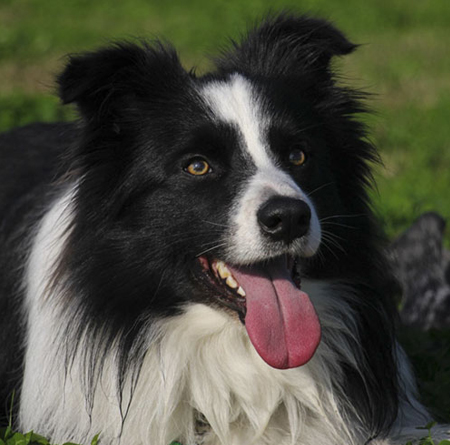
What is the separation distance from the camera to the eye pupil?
3.76 metres

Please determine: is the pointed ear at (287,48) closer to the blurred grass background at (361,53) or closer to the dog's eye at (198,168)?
the blurred grass background at (361,53)

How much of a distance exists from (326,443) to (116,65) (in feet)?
5.98

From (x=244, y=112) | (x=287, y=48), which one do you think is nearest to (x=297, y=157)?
(x=244, y=112)

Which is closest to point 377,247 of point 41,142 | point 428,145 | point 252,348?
point 252,348

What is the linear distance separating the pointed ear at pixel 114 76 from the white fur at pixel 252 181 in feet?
0.82

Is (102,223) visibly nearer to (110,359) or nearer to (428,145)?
(110,359)

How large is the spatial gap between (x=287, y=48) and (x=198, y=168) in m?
0.83

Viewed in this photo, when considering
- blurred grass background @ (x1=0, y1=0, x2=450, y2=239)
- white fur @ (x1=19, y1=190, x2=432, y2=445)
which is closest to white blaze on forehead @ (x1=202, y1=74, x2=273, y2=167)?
white fur @ (x1=19, y1=190, x2=432, y2=445)

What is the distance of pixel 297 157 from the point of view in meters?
3.78

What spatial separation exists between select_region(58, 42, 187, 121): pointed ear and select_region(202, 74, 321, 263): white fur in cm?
25

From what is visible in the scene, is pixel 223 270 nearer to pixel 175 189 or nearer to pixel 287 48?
pixel 175 189

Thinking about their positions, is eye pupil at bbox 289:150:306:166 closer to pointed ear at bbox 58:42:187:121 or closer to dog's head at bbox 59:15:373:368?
dog's head at bbox 59:15:373:368

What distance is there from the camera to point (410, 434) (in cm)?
404

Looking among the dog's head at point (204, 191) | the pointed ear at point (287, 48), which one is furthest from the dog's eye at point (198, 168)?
the pointed ear at point (287, 48)
